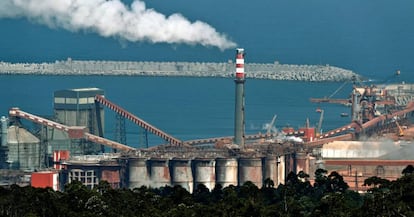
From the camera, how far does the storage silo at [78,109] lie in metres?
74.3

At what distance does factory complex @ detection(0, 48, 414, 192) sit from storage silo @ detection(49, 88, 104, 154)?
42 millimetres

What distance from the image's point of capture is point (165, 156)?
68.2 metres

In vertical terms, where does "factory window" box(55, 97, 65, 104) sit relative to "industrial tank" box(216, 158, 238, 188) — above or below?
Answer: above

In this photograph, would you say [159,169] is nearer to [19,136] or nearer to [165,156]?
[165,156]

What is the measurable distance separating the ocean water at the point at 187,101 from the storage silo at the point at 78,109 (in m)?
8.33

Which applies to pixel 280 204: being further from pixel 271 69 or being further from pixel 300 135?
pixel 271 69

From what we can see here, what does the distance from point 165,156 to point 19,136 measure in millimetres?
5826

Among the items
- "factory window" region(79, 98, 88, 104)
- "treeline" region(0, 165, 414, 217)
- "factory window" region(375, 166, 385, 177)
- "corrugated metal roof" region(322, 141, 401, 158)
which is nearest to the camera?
"treeline" region(0, 165, 414, 217)

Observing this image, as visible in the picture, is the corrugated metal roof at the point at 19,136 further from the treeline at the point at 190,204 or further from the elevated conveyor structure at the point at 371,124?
the treeline at the point at 190,204

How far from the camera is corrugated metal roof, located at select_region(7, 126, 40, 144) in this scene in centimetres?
6850

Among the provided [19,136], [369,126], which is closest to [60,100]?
[19,136]

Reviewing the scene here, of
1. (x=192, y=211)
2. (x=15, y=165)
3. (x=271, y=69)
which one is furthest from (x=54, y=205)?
(x=271, y=69)

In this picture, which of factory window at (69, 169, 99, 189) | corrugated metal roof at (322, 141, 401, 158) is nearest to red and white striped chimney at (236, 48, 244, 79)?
corrugated metal roof at (322, 141, 401, 158)

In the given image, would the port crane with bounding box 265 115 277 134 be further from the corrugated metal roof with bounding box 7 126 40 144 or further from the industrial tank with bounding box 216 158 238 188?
the corrugated metal roof with bounding box 7 126 40 144
